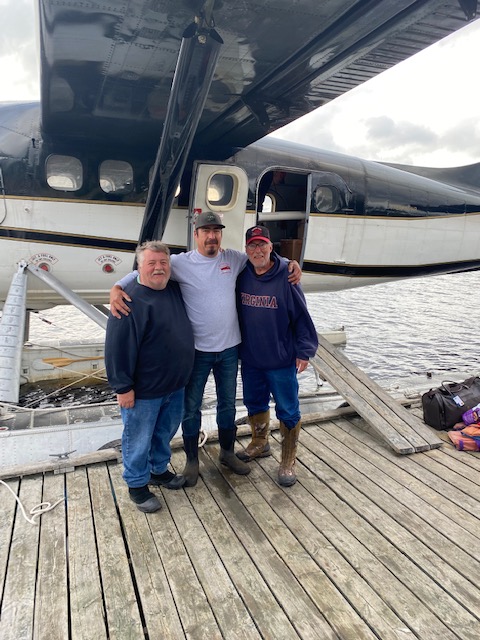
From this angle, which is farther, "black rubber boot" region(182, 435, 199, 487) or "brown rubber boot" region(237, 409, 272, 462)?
"brown rubber boot" region(237, 409, 272, 462)

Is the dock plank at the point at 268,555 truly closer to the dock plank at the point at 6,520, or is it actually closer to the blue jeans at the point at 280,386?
the blue jeans at the point at 280,386

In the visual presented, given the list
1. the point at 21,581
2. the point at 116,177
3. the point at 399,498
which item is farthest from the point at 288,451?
the point at 116,177

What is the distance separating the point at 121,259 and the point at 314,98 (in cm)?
313

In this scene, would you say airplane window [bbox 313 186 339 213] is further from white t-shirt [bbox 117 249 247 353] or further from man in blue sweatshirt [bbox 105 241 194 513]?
man in blue sweatshirt [bbox 105 241 194 513]

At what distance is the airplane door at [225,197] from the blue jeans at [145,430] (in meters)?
3.54

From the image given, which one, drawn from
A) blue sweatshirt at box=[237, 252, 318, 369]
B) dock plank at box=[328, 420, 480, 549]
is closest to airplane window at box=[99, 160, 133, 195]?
blue sweatshirt at box=[237, 252, 318, 369]

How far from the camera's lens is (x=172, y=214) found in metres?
6.20

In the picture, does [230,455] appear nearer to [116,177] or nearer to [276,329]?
[276,329]

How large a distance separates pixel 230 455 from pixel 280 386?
Result: 26.3 inches

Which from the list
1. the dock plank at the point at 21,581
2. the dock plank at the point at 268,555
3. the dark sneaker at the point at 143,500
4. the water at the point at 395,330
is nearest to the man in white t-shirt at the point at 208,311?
the dock plank at the point at 268,555

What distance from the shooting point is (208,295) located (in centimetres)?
298

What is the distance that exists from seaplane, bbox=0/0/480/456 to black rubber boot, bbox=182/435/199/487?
2.55m

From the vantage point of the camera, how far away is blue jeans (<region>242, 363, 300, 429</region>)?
127 inches

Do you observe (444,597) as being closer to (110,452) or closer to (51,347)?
(110,452)
